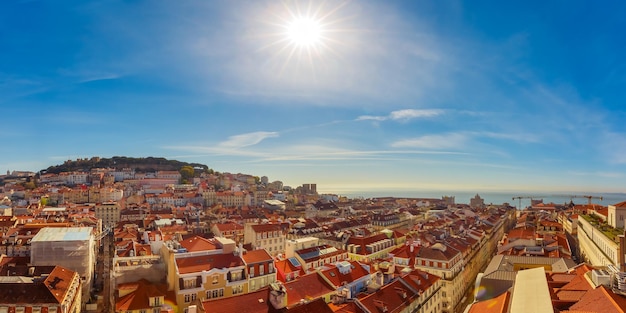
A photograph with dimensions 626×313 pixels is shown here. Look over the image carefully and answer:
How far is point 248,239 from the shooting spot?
56375 mm

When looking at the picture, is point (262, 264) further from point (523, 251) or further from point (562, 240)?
point (562, 240)

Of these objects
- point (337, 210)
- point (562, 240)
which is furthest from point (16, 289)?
point (337, 210)

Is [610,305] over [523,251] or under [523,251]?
over

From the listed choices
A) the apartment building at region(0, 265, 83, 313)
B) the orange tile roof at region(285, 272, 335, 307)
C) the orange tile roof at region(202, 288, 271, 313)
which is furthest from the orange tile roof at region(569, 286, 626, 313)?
the apartment building at region(0, 265, 83, 313)

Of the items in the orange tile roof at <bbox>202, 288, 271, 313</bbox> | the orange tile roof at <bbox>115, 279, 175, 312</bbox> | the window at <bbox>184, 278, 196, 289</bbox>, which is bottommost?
the orange tile roof at <bbox>115, 279, 175, 312</bbox>

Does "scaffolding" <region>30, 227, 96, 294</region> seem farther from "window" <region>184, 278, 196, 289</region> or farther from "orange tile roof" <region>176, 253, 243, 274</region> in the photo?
"window" <region>184, 278, 196, 289</region>

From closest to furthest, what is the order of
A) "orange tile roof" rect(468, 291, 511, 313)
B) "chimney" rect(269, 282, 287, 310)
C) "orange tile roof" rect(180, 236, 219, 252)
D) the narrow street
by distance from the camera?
"orange tile roof" rect(468, 291, 511, 313) → "chimney" rect(269, 282, 287, 310) → "orange tile roof" rect(180, 236, 219, 252) → the narrow street

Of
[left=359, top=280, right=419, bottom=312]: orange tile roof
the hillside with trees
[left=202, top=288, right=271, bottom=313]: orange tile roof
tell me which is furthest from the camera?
the hillside with trees

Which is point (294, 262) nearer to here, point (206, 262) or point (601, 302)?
point (206, 262)

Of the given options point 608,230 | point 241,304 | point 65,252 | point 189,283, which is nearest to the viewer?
point 241,304

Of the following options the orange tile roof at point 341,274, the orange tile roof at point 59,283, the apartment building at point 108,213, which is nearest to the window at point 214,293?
the orange tile roof at point 341,274

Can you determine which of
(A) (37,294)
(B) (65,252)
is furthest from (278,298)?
(B) (65,252)

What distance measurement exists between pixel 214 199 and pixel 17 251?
7864 cm

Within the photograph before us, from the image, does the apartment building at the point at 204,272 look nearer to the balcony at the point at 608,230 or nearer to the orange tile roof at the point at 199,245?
the orange tile roof at the point at 199,245
